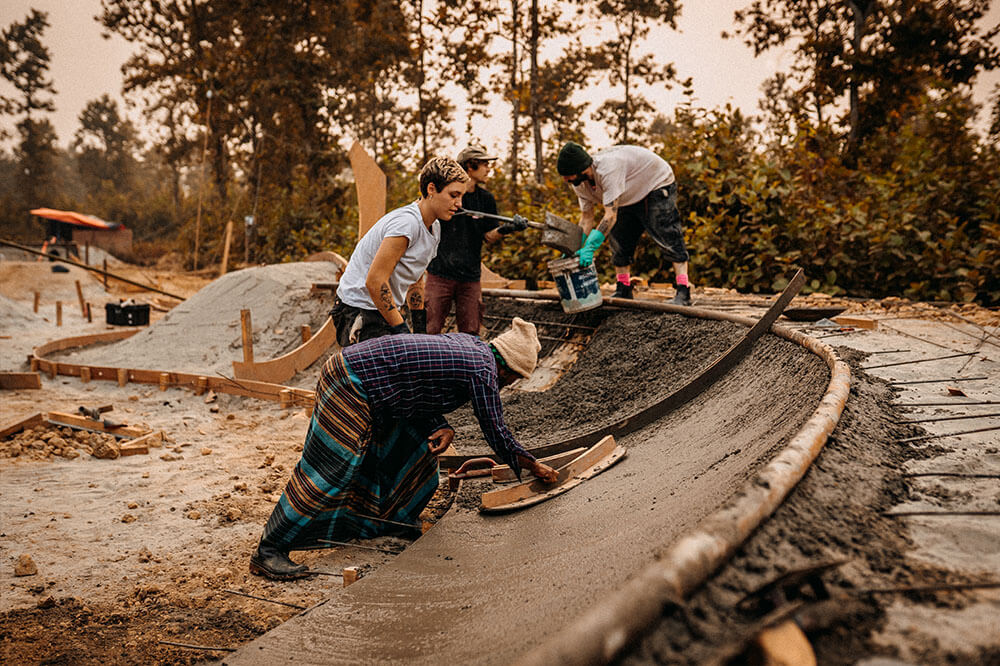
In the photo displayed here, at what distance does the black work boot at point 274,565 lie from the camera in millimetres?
2752

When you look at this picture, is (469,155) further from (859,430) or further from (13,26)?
(13,26)

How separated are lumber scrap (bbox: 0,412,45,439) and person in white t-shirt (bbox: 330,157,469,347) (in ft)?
10.8

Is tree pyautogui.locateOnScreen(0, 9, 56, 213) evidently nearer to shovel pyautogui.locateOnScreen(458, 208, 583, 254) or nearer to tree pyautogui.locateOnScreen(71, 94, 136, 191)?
tree pyautogui.locateOnScreen(71, 94, 136, 191)

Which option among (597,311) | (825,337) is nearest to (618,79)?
(597,311)

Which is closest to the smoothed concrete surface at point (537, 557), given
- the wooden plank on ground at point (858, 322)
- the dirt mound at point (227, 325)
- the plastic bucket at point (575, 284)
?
the wooden plank on ground at point (858, 322)

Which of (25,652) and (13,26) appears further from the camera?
(13,26)

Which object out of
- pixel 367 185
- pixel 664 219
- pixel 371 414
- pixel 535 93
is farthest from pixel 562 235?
pixel 535 93

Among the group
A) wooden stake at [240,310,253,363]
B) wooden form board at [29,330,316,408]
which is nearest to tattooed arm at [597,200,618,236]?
wooden form board at [29,330,316,408]

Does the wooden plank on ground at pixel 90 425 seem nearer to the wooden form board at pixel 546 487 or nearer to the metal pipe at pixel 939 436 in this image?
the wooden form board at pixel 546 487

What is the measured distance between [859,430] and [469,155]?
325 centimetres

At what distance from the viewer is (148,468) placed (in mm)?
4367

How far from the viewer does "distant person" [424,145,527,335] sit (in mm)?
4824

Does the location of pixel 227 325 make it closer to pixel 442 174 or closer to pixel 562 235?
pixel 562 235

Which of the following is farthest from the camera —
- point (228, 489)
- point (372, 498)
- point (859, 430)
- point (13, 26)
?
point (13, 26)
